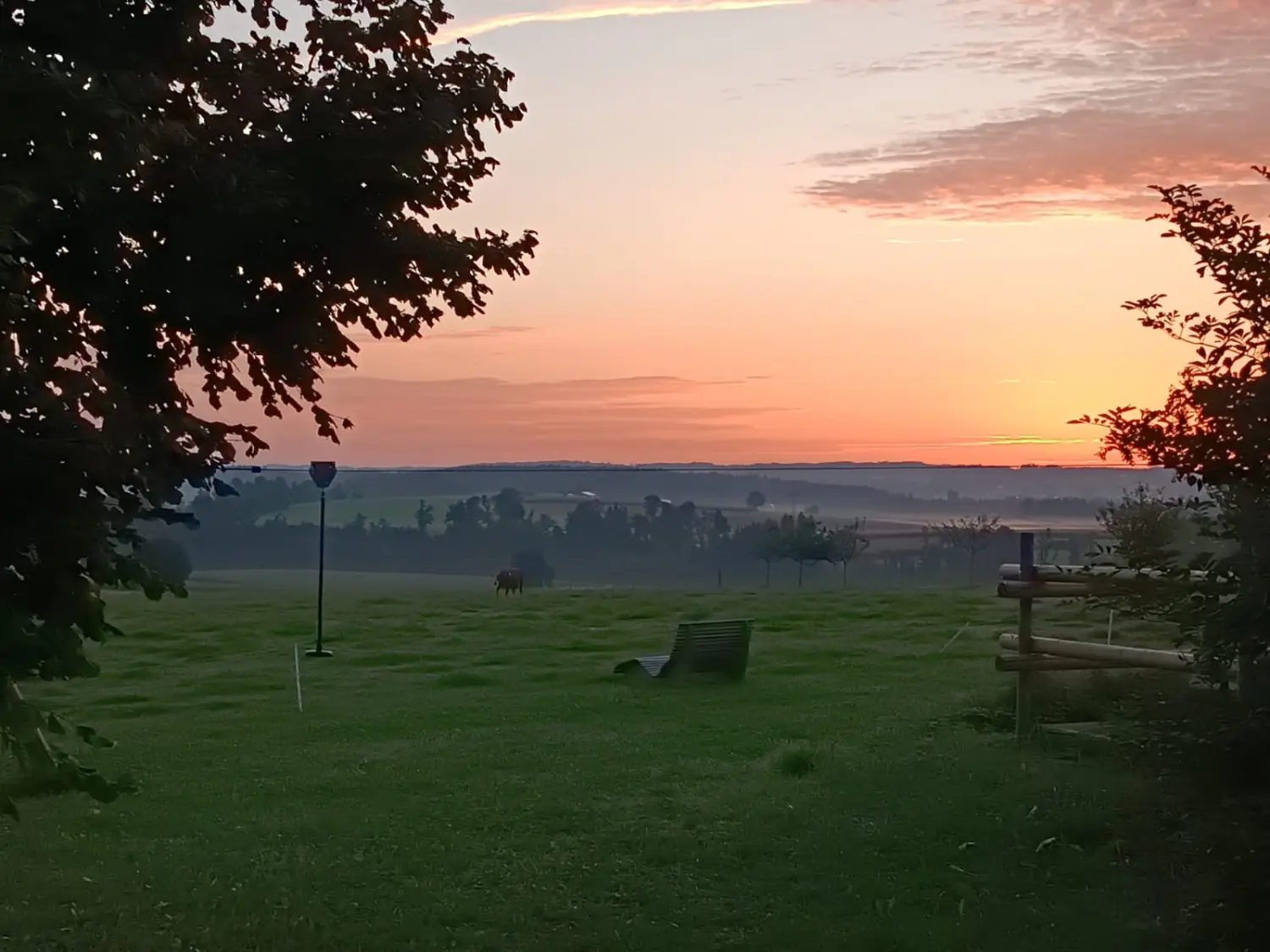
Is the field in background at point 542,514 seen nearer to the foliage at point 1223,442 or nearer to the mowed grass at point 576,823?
the mowed grass at point 576,823

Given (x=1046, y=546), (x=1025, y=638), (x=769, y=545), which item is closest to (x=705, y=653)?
(x=1046, y=546)

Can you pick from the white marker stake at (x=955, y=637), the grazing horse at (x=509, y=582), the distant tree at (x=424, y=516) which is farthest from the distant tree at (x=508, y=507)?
the white marker stake at (x=955, y=637)

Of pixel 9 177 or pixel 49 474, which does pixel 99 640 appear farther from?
pixel 9 177

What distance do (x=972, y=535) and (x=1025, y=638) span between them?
20120 mm

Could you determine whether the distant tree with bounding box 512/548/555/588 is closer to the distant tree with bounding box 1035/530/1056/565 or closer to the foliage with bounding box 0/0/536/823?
the distant tree with bounding box 1035/530/1056/565

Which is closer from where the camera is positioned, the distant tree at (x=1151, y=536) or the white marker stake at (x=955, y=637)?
the distant tree at (x=1151, y=536)

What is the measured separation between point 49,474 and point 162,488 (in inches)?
23.6

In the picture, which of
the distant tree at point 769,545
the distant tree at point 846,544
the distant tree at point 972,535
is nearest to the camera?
the distant tree at point 972,535

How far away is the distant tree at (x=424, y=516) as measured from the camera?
108ft

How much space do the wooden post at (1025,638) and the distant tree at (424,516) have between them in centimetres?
2251

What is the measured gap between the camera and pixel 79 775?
17.1 ft

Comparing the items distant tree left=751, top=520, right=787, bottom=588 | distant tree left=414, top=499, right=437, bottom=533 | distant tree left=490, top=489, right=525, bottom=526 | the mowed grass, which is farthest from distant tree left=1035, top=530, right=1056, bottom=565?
distant tree left=751, top=520, right=787, bottom=588

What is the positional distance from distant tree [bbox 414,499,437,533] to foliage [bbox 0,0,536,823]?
87.7 feet

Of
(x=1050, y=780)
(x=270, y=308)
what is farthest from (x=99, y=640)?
(x=1050, y=780)
